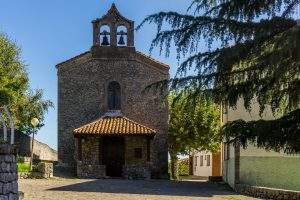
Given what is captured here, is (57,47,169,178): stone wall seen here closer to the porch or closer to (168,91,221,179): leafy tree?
the porch

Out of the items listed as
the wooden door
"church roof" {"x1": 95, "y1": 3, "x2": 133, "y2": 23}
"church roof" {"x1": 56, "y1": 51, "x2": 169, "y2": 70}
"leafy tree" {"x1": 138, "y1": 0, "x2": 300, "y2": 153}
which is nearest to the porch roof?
the wooden door

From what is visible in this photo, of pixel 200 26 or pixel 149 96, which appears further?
pixel 149 96

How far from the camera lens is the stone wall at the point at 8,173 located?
34.5ft

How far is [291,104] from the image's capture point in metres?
8.16

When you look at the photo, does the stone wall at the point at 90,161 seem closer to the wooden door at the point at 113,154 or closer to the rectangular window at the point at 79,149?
the rectangular window at the point at 79,149

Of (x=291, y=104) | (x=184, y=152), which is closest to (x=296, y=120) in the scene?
(x=291, y=104)

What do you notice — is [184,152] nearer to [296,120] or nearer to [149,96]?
[149,96]

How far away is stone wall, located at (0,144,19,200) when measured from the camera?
1052 centimetres

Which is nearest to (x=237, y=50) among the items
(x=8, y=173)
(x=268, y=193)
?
(x=8, y=173)

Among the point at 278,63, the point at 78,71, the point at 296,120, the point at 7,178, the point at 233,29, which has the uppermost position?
the point at 78,71

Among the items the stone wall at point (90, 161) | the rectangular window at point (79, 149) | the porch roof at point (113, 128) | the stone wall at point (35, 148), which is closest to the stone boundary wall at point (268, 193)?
the porch roof at point (113, 128)

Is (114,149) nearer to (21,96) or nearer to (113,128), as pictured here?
(113,128)

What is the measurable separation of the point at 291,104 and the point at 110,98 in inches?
926

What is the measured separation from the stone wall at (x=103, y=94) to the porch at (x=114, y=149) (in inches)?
50.7
